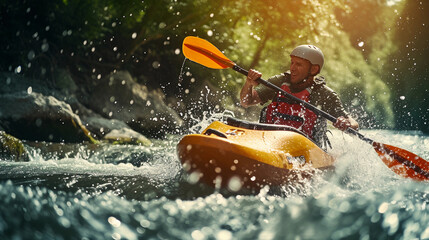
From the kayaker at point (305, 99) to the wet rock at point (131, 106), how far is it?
193 inches

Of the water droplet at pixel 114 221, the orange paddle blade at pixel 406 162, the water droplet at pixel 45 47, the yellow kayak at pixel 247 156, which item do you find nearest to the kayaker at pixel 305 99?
the orange paddle blade at pixel 406 162

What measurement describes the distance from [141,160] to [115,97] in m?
4.28

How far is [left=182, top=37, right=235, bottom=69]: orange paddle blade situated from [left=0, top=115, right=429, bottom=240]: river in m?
1.15

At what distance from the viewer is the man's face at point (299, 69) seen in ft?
13.2

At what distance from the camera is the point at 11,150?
14.1ft

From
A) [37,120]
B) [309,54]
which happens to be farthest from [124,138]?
[309,54]

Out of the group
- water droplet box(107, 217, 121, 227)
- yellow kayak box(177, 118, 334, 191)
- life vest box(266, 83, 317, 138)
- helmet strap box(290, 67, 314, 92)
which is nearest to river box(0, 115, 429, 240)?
water droplet box(107, 217, 121, 227)

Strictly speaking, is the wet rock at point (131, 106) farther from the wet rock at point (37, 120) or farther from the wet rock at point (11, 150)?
the wet rock at point (11, 150)

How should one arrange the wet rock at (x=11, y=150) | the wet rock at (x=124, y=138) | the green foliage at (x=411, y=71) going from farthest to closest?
the green foliage at (x=411, y=71) < the wet rock at (x=124, y=138) < the wet rock at (x=11, y=150)

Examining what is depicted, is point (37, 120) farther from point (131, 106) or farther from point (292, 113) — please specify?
point (292, 113)

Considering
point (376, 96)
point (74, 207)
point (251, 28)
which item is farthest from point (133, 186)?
point (376, 96)

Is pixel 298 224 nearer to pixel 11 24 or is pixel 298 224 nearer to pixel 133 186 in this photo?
pixel 133 186

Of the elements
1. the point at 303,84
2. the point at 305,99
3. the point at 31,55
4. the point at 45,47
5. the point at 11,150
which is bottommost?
the point at 11,150

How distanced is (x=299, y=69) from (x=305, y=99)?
290 mm
